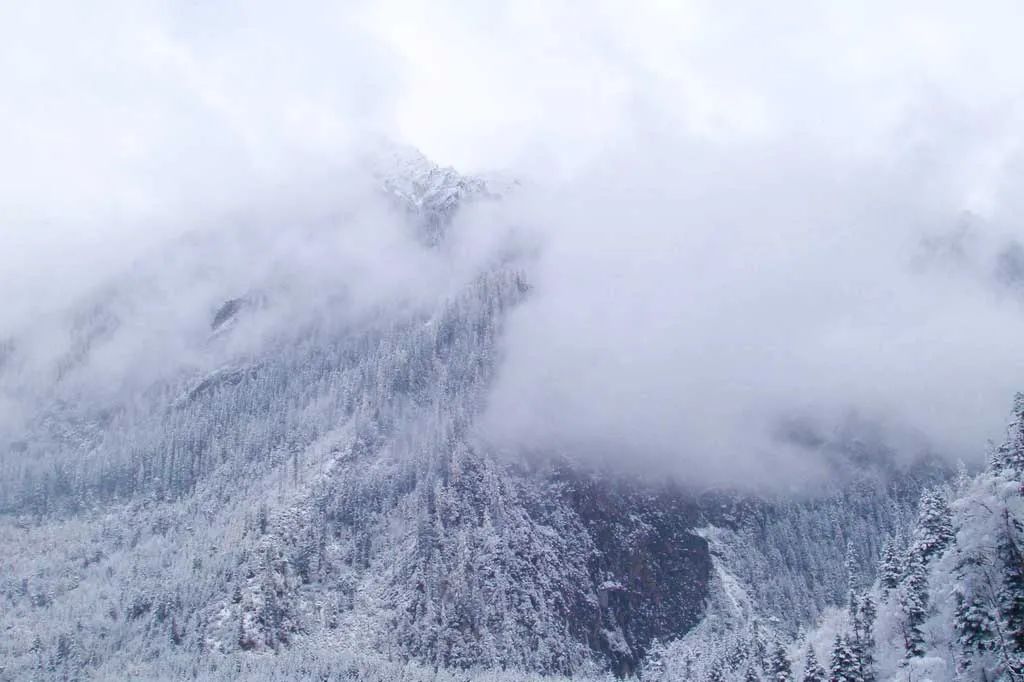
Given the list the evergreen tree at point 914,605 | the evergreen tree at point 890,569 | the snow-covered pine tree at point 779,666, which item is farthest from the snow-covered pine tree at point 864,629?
the snow-covered pine tree at point 779,666

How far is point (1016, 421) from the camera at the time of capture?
103250 millimetres

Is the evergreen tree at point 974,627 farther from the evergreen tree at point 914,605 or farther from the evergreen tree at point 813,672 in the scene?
the evergreen tree at point 813,672

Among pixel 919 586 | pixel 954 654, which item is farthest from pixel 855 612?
pixel 954 654

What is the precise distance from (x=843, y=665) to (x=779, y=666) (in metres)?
21.1

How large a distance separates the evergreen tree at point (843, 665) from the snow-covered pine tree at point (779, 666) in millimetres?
17005

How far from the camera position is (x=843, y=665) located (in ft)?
365

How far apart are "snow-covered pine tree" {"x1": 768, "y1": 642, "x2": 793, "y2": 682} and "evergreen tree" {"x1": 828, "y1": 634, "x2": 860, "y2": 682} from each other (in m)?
17.0

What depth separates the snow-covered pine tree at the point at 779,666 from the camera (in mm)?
128375

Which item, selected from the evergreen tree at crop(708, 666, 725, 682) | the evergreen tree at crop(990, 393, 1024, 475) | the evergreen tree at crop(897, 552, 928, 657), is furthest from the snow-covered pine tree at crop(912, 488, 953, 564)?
the evergreen tree at crop(708, 666, 725, 682)

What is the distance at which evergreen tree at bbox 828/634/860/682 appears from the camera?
110 metres

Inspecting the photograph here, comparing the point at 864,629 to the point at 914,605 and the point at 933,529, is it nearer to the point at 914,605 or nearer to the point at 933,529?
the point at 914,605

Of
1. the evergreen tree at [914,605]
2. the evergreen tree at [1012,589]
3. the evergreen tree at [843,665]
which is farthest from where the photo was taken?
the evergreen tree at [914,605]

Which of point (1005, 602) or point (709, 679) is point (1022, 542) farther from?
point (709, 679)

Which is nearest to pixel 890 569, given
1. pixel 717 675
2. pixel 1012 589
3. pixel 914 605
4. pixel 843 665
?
pixel 914 605
